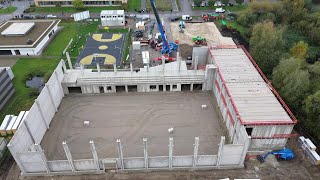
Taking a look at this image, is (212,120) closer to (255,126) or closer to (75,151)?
(255,126)

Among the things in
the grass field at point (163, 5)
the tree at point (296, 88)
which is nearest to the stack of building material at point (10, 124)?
the tree at point (296, 88)

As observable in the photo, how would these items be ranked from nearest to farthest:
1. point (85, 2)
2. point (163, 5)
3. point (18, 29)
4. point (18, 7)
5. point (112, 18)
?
point (18, 29)
point (112, 18)
point (85, 2)
point (18, 7)
point (163, 5)

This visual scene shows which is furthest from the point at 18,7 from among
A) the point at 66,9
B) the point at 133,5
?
the point at 133,5

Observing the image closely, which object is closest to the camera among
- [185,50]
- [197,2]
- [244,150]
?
[244,150]

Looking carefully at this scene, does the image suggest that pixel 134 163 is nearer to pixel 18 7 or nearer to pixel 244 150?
pixel 244 150

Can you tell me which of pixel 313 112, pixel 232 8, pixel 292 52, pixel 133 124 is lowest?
pixel 133 124

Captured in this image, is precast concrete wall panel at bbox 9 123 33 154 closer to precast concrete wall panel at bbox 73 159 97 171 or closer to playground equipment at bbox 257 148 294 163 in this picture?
precast concrete wall panel at bbox 73 159 97 171

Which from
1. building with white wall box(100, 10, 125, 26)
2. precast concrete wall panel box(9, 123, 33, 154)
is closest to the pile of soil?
building with white wall box(100, 10, 125, 26)
